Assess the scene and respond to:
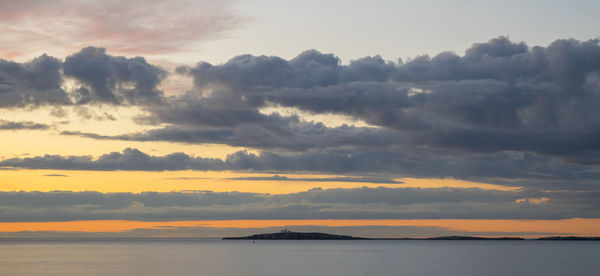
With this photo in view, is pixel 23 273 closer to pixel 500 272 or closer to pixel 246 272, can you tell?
pixel 246 272

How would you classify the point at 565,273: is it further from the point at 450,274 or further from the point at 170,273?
the point at 170,273

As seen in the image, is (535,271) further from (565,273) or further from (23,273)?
(23,273)

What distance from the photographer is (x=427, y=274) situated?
154375 millimetres

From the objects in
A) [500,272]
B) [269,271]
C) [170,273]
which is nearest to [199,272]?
[170,273]

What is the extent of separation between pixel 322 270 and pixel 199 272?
30.7 metres

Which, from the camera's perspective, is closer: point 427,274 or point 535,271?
point 427,274

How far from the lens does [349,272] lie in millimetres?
158500

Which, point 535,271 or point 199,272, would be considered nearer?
point 199,272

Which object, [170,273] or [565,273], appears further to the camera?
[565,273]

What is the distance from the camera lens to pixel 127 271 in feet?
525

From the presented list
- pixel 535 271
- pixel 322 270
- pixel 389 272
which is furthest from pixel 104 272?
pixel 535 271

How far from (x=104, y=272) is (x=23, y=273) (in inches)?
722

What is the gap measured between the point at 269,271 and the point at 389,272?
29.0 m

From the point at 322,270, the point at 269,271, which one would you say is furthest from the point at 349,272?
the point at 269,271
